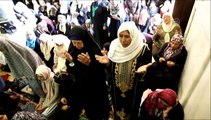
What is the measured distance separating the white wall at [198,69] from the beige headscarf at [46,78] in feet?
4.50

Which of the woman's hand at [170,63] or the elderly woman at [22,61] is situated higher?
the woman's hand at [170,63]

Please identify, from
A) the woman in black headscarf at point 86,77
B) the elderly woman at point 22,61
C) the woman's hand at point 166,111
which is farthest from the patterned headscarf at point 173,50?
the elderly woman at point 22,61

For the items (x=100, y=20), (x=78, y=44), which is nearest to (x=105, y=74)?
(x=78, y=44)

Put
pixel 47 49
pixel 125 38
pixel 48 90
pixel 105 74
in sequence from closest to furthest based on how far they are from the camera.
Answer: pixel 125 38
pixel 105 74
pixel 48 90
pixel 47 49

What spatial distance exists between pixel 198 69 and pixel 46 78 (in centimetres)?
153

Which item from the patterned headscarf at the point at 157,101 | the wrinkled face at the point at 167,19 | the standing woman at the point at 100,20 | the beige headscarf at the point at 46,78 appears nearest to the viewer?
the patterned headscarf at the point at 157,101

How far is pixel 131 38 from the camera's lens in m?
2.04

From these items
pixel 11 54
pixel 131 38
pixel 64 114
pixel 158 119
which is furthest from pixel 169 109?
pixel 11 54

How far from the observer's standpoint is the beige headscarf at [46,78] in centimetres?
244

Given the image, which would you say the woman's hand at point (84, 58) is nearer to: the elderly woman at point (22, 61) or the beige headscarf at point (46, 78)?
the beige headscarf at point (46, 78)

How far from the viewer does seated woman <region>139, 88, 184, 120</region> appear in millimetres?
1797

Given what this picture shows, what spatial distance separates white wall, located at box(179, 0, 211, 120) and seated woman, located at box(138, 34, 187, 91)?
0.06 meters

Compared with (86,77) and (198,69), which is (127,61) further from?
(198,69)

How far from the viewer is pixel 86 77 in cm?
230
